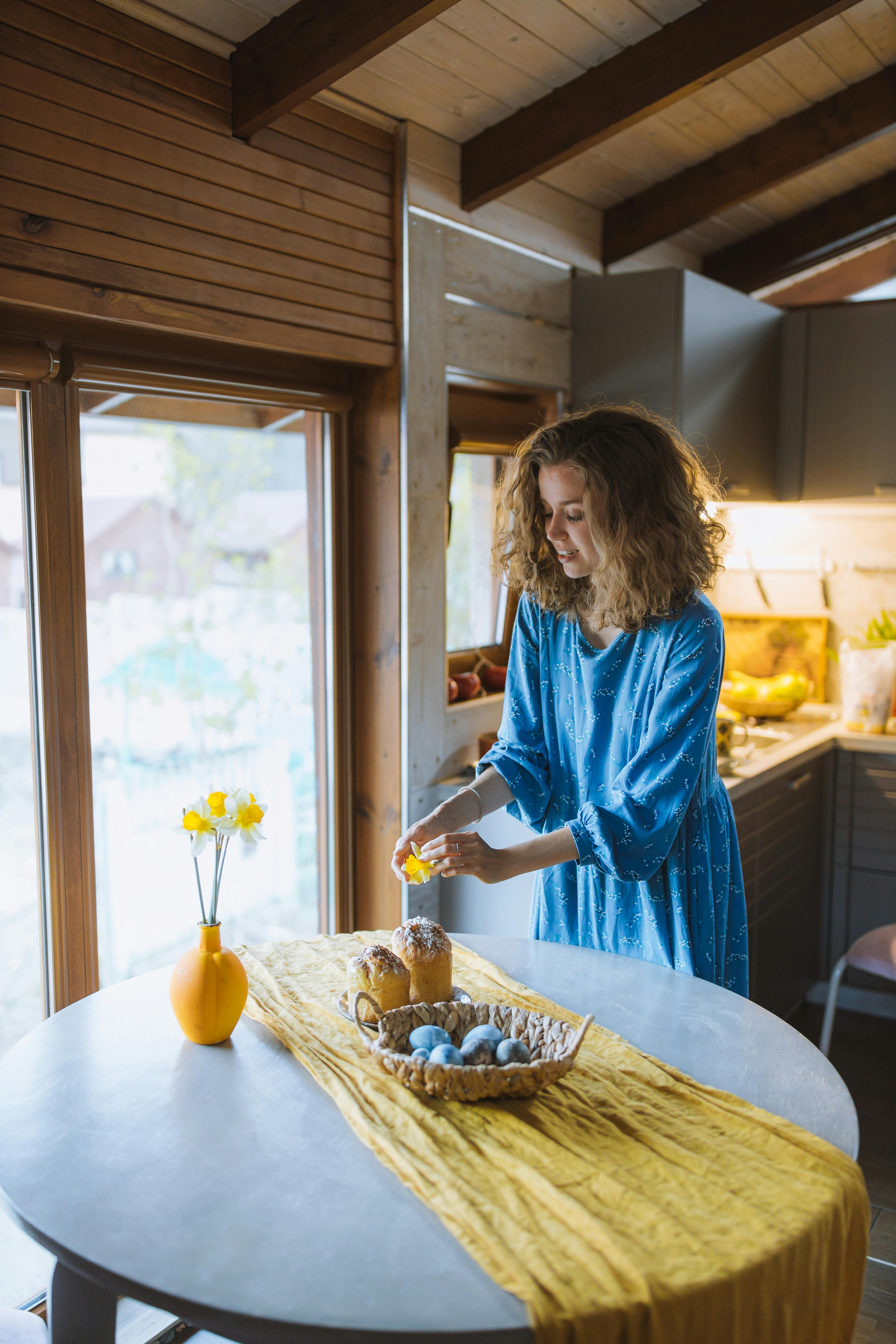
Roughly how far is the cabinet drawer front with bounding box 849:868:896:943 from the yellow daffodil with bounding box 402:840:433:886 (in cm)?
242

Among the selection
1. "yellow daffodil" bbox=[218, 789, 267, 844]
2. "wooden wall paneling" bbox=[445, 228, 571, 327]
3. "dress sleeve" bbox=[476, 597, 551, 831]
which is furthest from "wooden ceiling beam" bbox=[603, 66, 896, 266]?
"yellow daffodil" bbox=[218, 789, 267, 844]

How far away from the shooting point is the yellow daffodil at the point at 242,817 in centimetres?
134

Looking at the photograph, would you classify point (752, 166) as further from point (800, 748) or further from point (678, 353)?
point (800, 748)

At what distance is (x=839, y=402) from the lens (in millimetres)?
3545

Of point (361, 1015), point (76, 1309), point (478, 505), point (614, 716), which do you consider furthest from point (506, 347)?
point (76, 1309)

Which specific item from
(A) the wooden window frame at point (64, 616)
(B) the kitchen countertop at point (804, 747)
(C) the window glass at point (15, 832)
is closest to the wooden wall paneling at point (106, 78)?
(A) the wooden window frame at point (64, 616)

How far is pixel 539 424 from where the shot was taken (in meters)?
3.18

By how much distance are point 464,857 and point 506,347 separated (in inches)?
71.6

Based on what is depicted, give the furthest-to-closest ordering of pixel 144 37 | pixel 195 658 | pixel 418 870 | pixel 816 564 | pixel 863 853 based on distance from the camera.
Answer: pixel 816 564 < pixel 863 853 < pixel 195 658 < pixel 144 37 < pixel 418 870

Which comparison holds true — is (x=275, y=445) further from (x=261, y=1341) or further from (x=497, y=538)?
(x=261, y=1341)

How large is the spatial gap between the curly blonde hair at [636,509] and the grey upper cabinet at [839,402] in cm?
190

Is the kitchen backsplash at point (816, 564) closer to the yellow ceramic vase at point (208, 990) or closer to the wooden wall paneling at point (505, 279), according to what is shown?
the wooden wall paneling at point (505, 279)

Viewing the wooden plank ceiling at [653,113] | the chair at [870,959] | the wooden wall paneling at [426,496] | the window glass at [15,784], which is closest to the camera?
the window glass at [15,784]

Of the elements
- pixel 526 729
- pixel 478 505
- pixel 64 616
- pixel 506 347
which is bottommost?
pixel 526 729
